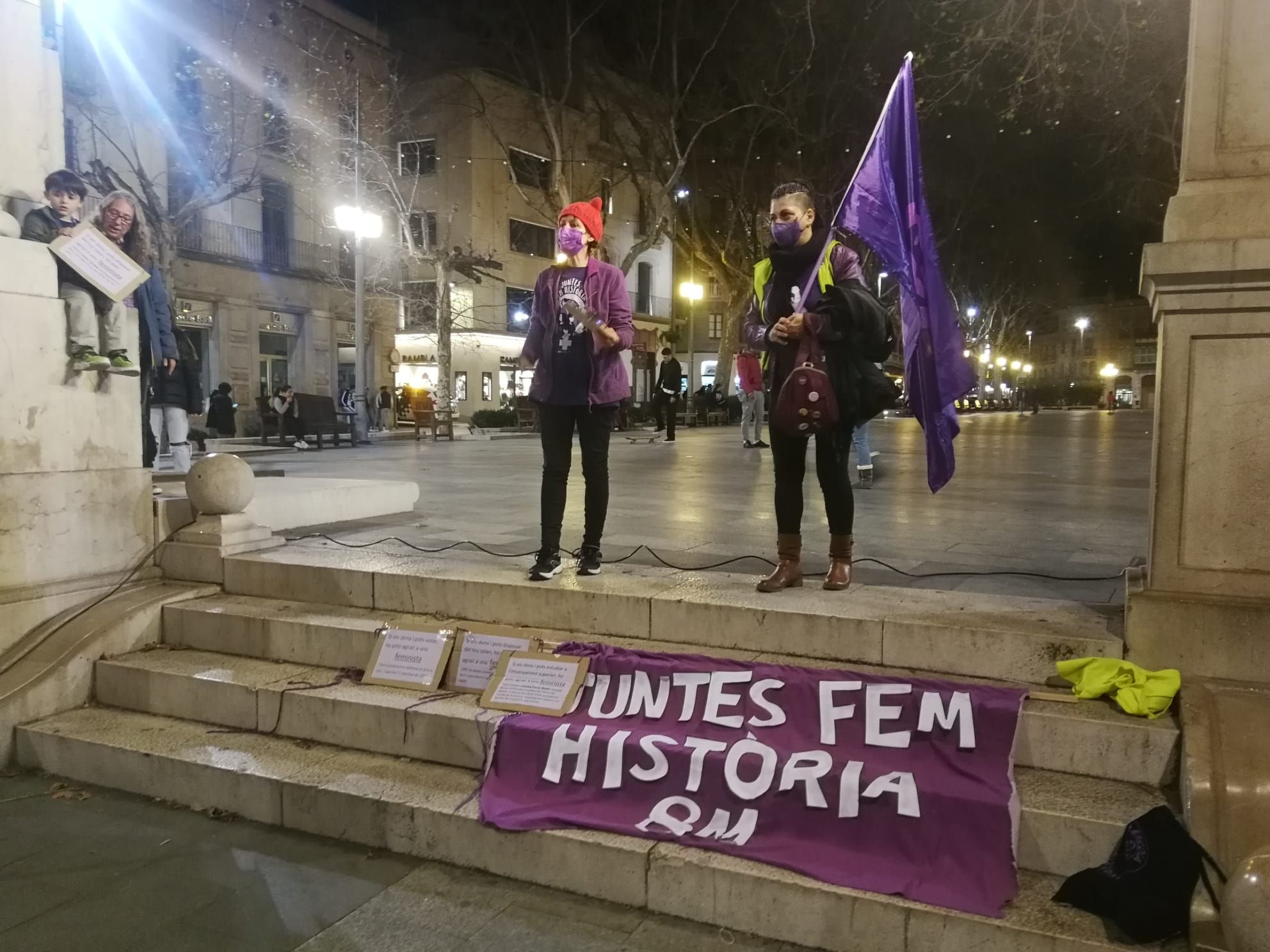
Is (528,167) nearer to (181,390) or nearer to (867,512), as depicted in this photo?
(181,390)

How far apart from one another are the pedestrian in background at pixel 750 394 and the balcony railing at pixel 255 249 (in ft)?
60.0

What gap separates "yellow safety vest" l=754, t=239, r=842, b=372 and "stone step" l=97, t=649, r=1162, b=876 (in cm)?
220

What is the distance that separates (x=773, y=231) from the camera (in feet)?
14.0

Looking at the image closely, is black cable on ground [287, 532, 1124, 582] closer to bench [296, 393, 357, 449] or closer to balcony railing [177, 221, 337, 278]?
bench [296, 393, 357, 449]

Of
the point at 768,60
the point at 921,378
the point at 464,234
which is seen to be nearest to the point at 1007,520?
the point at 921,378

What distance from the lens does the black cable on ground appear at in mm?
4734

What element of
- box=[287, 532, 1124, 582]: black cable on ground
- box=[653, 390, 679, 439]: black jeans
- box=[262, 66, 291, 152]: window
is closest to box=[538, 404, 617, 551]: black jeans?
box=[287, 532, 1124, 582]: black cable on ground

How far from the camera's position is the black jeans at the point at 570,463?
466 centimetres

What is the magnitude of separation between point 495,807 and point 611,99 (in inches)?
1142

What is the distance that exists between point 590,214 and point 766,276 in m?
0.97

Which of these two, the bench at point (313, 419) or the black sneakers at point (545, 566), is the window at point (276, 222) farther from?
the black sneakers at point (545, 566)

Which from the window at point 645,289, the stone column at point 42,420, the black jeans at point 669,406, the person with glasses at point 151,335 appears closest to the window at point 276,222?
the black jeans at point 669,406

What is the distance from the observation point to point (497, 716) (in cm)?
376

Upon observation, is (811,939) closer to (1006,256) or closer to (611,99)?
(611,99)
